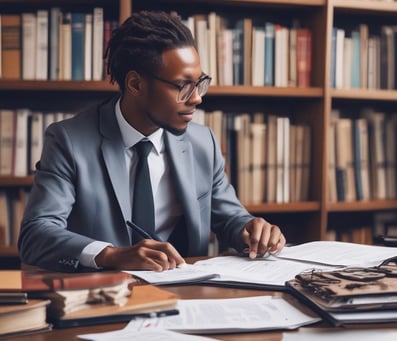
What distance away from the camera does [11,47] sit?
230 cm

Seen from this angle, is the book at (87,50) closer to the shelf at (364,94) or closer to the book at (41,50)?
the book at (41,50)

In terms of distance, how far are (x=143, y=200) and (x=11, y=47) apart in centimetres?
100

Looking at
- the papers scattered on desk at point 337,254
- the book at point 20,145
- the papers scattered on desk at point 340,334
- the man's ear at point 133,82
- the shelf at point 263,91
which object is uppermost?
the shelf at point 263,91

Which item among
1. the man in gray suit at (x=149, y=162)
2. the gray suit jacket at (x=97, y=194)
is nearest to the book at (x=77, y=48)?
the man in gray suit at (x=149, y=162)

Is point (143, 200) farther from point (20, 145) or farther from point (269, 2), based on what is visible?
point (269, 2)

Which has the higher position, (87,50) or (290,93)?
(87,50)

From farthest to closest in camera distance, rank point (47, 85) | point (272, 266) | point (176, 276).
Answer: point (47, 85) → point (272, 266) → point (176, 276)

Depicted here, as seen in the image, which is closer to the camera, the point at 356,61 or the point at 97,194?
the point at 97,194

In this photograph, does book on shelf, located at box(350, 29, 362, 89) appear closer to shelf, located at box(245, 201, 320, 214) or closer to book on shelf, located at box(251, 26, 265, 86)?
book on shelf, located at box(251, 26, 265, 86)

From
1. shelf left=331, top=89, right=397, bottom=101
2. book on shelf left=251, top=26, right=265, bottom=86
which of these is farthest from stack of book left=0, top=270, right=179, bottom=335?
shelf left=331, top=89, right=397, bottom=101

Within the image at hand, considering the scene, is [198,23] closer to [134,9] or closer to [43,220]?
[134,9]

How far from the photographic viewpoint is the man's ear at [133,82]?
176 centimetres

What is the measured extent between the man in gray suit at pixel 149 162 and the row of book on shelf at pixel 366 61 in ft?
3.03

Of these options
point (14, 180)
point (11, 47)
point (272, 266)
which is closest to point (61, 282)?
point (272, 266)
